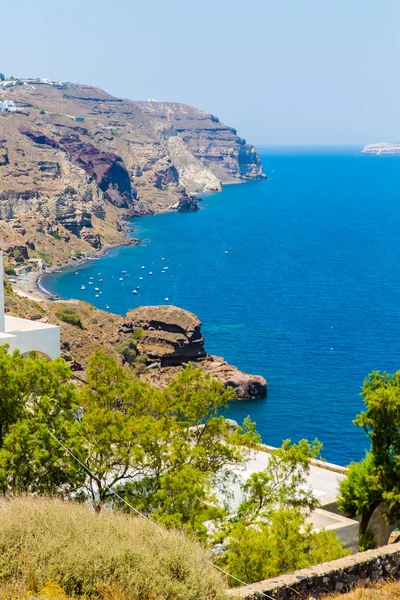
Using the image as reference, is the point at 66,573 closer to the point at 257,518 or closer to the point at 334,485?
the point at 257,518

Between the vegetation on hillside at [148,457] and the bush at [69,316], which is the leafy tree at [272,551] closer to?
the vegetation on hillside at [148,457]

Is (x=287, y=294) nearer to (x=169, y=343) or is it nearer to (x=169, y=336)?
(x=169, y=336)

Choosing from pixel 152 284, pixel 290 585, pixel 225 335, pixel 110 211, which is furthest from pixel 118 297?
pixel 290 585

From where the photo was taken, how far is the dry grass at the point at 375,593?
10.8 metres

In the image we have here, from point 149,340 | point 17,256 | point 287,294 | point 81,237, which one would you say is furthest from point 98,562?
point 81,237

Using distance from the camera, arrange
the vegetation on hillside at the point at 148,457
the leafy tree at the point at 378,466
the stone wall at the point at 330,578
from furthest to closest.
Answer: the leafy tree at the point at 378,466, the vegetation on hillside at the point at 148,457, the stone wall at the point at 330,578

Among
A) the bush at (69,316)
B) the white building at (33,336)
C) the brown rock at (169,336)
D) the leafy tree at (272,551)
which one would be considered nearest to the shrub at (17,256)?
the bush at (69,316)

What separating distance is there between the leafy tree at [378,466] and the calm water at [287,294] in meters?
30.9

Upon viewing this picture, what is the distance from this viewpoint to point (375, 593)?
11.0 meters

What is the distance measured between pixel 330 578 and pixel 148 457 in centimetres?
506

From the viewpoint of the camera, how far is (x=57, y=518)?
1056 centimetres

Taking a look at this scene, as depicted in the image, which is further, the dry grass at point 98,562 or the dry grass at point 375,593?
the dry grass at point 375,593

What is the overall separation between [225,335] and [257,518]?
65973mm

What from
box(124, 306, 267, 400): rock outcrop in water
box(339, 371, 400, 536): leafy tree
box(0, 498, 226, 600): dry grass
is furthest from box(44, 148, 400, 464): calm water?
box(0, 498, 226, 600): dry grass
